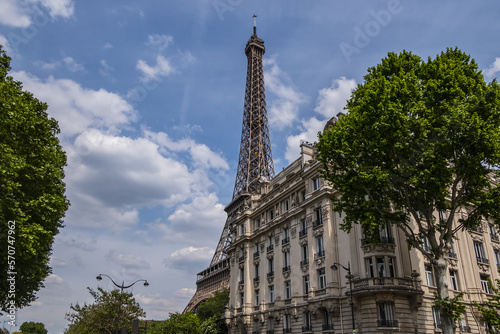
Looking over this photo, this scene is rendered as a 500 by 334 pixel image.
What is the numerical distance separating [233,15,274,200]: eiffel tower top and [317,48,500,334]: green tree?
82.4 meters

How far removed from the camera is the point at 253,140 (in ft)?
405

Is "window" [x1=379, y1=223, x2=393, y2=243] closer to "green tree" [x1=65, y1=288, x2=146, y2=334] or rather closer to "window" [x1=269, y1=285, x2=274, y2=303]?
"window" [x1=269, y1=285, x2=274, y2=303]

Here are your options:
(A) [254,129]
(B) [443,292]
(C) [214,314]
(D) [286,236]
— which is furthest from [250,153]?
(B) [443,292]

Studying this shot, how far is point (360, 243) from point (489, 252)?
15.5m

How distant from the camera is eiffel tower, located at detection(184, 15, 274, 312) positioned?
100 metres

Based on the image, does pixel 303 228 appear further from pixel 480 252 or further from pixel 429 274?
pixel 480 252

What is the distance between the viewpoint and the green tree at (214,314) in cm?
5197

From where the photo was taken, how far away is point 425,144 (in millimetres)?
22641

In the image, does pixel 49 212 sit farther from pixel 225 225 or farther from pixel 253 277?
pixel 225 225

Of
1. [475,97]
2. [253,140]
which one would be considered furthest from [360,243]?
[253,140]

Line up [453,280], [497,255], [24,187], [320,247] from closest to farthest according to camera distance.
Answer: [24,187] → [453,280] → [320,247] → [497,255]

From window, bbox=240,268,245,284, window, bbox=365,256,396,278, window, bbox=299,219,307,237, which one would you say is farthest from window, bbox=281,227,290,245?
window, bbox=365,256,396,278

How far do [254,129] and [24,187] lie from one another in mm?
104549

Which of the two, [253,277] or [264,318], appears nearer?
[264,318]
